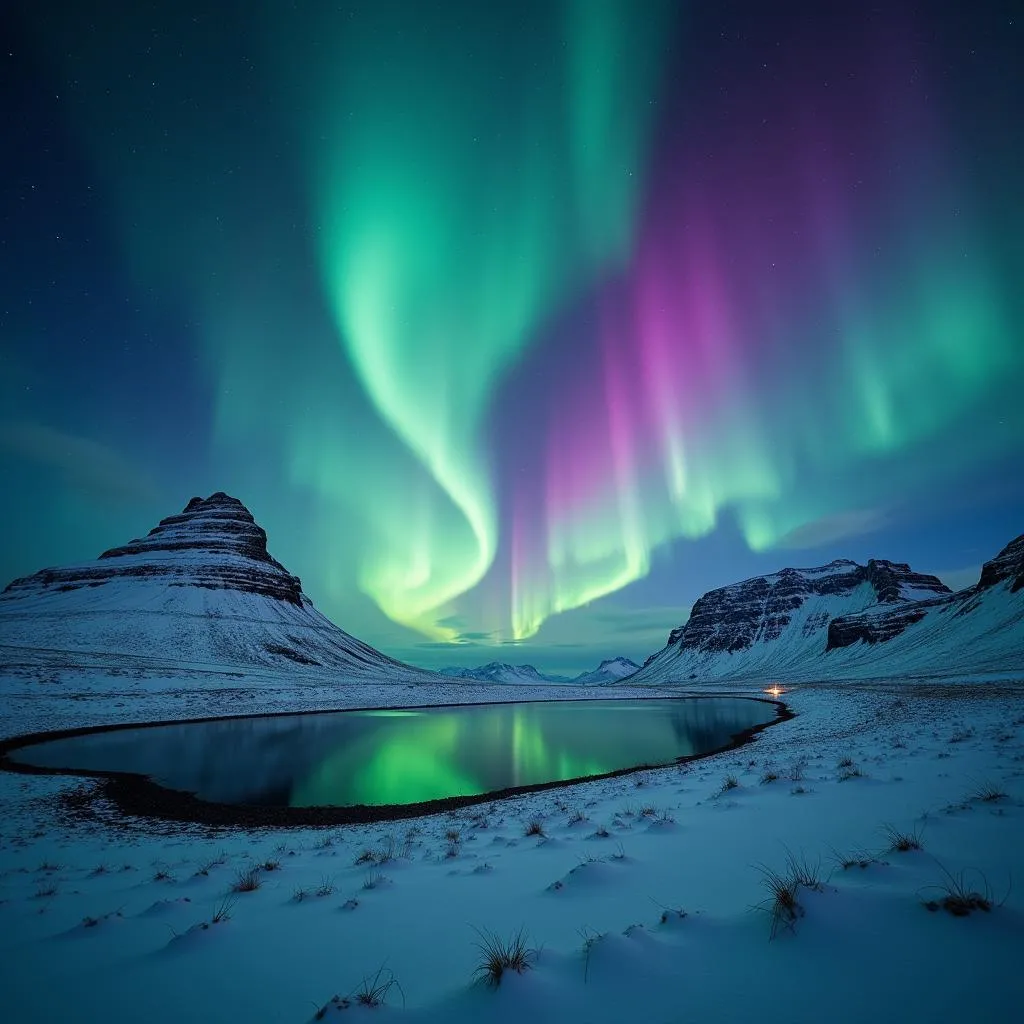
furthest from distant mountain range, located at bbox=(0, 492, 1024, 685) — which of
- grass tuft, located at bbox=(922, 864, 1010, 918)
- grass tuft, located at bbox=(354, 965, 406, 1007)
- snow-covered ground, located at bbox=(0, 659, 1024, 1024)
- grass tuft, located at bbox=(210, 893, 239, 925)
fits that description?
grass tuft, located at bbox=(922, 864, 1010, 918)

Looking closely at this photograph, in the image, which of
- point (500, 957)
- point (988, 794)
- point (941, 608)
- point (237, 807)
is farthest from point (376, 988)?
point (941, 608)

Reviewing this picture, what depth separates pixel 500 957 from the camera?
392 cm

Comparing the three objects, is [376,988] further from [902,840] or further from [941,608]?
[941,608]

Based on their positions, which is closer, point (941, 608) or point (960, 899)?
point (960, 899)

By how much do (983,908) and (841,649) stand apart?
22297 centimetres

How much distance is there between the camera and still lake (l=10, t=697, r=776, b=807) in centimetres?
1786

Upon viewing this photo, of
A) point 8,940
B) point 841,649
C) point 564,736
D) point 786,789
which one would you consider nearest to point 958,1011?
point 786,789

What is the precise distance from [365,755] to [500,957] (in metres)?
24.2

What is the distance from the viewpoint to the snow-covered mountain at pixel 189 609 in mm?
107875

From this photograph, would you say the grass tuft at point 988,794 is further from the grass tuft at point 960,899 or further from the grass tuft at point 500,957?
the grass tuft at point 500,957

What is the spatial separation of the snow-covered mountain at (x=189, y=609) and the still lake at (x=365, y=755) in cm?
7045

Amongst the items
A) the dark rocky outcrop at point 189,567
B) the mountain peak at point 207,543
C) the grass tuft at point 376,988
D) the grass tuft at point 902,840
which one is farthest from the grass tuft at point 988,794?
the mountain peak at point 207,543

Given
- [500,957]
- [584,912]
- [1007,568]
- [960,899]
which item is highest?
[1007,568]

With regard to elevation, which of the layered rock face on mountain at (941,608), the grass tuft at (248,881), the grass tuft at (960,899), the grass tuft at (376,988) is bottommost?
the grass tuft at (248,881)
